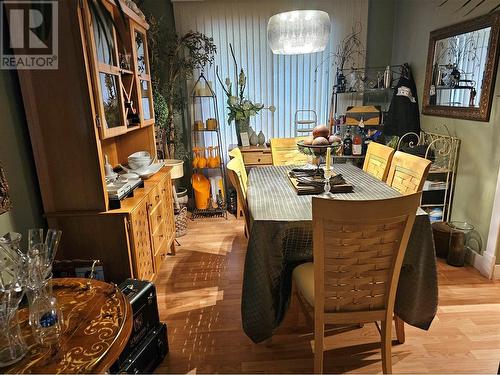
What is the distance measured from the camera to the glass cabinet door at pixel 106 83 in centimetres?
177

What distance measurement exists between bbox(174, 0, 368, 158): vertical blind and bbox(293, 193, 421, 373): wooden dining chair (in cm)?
287

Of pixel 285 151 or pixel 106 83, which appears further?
pixel 285 151

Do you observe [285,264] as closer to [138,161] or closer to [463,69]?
[138,161]

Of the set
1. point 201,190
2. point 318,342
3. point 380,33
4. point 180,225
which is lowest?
point 180,225

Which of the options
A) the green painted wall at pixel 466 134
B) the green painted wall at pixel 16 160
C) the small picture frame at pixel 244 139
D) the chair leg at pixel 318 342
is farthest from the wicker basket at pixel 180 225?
the green painted wall at pixel 466 134

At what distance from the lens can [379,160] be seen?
2703 millimetres

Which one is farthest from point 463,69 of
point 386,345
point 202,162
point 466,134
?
point 202,162

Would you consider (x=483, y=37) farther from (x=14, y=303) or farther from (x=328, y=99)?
(x=14, y=303)

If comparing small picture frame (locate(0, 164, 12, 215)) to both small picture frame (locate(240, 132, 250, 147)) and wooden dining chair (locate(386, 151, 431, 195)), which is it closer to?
wooden dining chair (locate(386, 151, 431, 195))

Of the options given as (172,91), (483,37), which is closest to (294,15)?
(483,37)

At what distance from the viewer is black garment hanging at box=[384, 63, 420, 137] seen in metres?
3.45

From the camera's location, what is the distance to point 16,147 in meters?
1.72

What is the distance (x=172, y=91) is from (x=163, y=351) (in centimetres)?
264

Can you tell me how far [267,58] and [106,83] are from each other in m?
2.41
